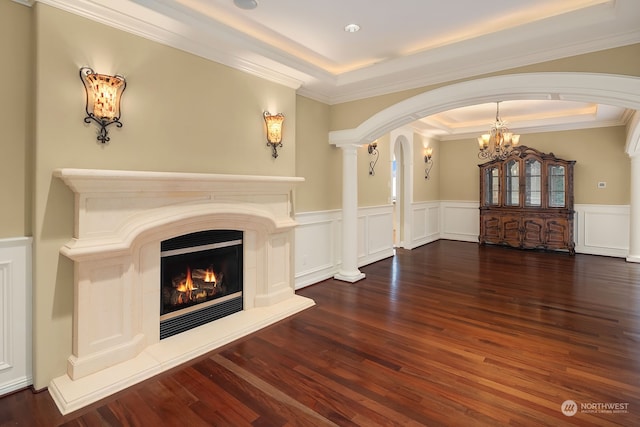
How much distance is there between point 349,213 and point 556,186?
482 centimetres

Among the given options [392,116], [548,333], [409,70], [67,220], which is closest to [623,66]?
[409,70]

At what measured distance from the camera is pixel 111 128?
2.49 m

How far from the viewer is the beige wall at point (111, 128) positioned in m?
2.21

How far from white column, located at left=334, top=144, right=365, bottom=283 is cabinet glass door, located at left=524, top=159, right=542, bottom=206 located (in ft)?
14.5

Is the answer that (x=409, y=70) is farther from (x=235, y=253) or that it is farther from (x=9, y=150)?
(x=9, y=150)

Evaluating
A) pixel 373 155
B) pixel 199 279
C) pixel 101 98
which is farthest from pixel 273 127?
pixel 373 155

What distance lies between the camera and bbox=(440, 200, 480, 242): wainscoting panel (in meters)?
8.12

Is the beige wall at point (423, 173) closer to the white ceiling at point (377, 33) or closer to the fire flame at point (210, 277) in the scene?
the white ceiling at point (377, 33)

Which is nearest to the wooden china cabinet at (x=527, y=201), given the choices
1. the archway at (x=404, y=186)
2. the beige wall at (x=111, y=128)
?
the archway at (x=404, y=186)

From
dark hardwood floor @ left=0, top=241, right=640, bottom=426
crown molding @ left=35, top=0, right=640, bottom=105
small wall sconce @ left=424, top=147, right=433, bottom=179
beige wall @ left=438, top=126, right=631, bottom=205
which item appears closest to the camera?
dark hardwood floor @ left=0, top=241, right=640, bottom=426

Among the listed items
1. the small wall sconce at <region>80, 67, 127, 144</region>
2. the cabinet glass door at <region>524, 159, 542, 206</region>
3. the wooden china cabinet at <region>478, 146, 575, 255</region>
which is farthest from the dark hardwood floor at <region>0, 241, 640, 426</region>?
the cabinet glass door at <region>524, 159, 542, 206</region>

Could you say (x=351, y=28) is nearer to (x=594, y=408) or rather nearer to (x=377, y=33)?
(x=377, y=33)

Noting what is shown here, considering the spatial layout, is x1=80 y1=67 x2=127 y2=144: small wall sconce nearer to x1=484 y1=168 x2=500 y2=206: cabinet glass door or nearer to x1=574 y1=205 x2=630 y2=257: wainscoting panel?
x1=484 y1=168 x2=500 y2=206: cabinet glass door

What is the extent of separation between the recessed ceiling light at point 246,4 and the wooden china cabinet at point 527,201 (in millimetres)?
6422
